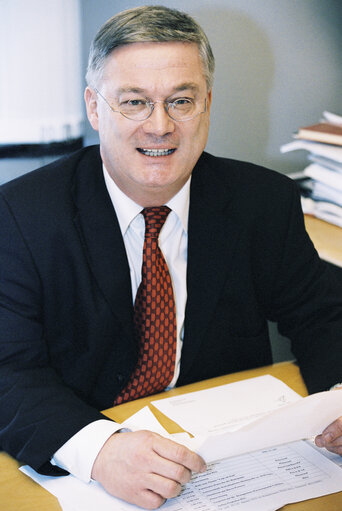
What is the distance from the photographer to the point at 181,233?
160cm

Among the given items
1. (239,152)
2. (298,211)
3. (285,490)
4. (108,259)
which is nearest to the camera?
(285,490)

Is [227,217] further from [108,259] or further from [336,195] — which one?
[336,195]

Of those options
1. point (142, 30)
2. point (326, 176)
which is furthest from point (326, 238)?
point (142, 30)

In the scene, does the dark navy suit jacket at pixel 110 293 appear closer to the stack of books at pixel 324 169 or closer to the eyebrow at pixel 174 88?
the eyebrow at pixel 174 88

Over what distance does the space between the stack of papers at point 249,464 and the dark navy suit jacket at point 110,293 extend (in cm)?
12

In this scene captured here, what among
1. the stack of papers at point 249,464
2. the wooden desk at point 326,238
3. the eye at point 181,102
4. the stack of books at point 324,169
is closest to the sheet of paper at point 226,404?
the stack of papers at point 249,464

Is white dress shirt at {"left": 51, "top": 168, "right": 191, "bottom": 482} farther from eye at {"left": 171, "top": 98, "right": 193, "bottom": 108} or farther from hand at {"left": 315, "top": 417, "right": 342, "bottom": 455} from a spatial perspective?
hand at {"left": 315, "top": 417, "right": 342, "bottom": 455}

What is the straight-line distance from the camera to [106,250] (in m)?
1.47

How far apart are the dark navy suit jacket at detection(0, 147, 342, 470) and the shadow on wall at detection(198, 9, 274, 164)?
2.03 feet

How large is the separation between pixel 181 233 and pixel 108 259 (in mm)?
225

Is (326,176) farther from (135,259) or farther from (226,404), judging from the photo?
(226,404)

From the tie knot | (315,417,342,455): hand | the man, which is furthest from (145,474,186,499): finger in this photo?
the tie knot

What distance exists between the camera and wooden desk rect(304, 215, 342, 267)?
1.89m

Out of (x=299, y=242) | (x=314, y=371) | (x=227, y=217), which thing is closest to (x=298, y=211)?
(x=299, y=242)
